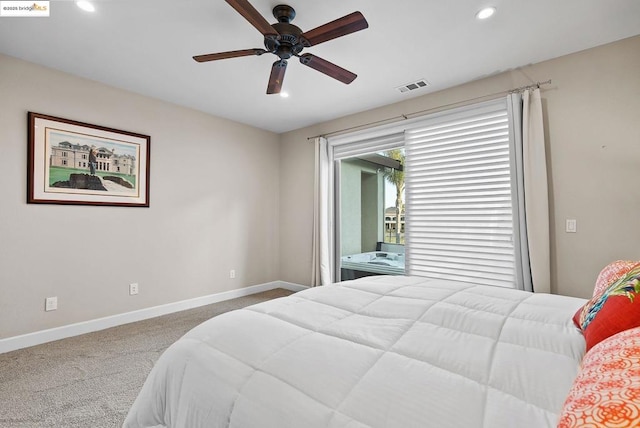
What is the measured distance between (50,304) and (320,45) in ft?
11.5

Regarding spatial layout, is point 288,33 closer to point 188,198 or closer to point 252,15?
point 252,15

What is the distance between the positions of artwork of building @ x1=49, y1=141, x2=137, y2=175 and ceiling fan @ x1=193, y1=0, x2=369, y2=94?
1839mm

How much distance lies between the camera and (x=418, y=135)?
3.62 meters

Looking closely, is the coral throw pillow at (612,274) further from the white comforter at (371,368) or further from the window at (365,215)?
the window at (365,215)

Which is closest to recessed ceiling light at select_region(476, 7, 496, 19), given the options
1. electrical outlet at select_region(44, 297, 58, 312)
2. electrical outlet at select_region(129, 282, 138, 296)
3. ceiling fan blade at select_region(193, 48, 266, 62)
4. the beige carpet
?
ceiling fan blade at select_region(193, 48, 266, 62)

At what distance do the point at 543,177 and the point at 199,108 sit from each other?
4.02 metres

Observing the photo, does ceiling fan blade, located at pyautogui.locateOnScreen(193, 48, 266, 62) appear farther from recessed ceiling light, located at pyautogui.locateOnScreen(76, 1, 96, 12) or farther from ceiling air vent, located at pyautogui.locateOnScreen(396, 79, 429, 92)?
ceiling air vent, located at pyautogui.locateOnScreen(396, 79, 429, 92)

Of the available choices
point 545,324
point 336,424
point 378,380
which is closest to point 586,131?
point 545,324

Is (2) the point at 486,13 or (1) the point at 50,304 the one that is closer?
(2) the point at 486,13

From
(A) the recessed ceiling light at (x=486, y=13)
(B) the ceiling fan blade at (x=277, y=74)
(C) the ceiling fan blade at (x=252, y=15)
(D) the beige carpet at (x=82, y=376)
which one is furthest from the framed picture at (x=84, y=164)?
(A) the recessed ceiling light at (x=486, y=13)

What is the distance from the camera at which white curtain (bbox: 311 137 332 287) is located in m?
4.37

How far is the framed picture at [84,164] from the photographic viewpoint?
2.81m

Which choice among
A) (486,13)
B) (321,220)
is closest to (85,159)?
(321,220)

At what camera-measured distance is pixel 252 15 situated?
1.76 metres
